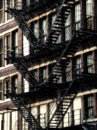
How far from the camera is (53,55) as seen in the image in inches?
1753

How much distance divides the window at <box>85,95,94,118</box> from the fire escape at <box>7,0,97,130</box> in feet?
3.26

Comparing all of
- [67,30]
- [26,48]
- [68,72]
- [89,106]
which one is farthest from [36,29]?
[89,106]

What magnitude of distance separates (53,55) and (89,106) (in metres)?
5.69

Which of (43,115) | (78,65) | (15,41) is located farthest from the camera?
(15,41)

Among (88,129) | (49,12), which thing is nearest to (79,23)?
(49,12)

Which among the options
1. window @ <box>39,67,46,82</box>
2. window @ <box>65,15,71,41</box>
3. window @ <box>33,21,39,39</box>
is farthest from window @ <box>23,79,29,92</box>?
window @ <box>65,15,71,41</box>

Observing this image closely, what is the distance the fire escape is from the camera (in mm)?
39000

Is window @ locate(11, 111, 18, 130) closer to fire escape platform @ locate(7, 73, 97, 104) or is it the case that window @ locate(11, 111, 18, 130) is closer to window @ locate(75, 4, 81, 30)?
fire escape platform @ locate(7, 73, 97, 104)

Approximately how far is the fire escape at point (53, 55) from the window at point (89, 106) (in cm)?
99

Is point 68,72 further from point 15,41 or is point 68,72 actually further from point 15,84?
point 15,41

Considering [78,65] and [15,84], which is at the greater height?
[15,84]

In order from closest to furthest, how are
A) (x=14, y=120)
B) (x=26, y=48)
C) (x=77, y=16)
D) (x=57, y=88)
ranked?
1. (x=57, y=88)
2. (x=77, y=16)
3. (x=26, y=48)
4. (x=14, y=120)

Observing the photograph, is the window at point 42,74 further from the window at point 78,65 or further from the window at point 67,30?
the window at point 78,65

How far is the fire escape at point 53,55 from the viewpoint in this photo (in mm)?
39000
